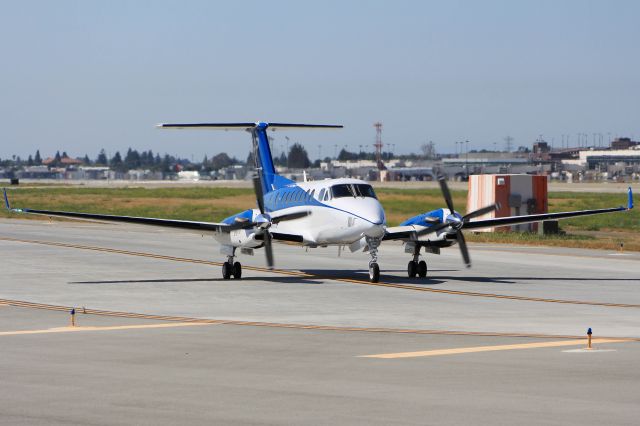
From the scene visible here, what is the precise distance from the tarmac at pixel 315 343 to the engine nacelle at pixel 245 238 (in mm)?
1406

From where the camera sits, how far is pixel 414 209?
92375mm

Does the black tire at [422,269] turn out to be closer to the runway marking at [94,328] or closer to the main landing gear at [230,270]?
the main landing gear at [230,270]

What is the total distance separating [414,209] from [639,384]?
75.3 m

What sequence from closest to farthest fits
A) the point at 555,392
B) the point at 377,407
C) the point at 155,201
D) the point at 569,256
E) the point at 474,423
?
the point at 474,423
the point at 377,407
the point at 555,392
the point at 569,256
the point at 155,201

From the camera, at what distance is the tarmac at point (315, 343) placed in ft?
49.7

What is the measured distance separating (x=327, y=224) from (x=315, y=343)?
14.0 m

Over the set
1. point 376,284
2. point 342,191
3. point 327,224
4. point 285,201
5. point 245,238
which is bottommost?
point 376,284

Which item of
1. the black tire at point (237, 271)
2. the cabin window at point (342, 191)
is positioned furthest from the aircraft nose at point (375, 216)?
the black tire at point (237, 271)

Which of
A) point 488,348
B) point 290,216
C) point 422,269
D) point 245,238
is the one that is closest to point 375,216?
point 290,216

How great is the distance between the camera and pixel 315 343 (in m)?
22.8

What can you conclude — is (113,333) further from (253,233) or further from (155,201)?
(155,201)

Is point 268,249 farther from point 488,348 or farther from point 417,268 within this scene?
point 488,348

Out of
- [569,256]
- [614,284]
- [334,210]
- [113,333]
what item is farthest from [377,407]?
[569,256]

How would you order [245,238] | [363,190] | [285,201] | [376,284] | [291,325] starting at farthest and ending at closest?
[285,201]
[376,284]
[363,190]
[245,238]
[291,325]
